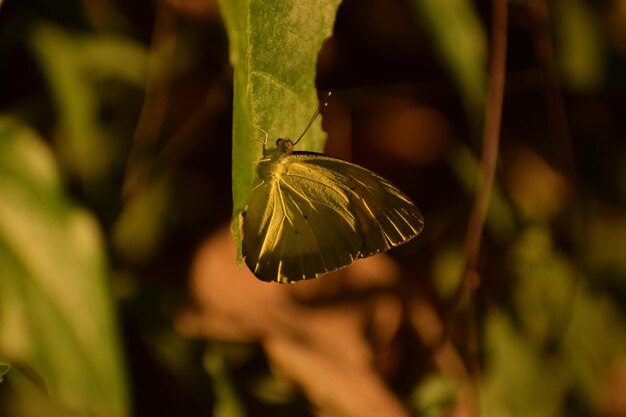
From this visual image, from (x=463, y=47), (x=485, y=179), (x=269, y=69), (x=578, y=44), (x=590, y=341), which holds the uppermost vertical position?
(x=578, y=44)

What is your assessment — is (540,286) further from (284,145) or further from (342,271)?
(284,145)

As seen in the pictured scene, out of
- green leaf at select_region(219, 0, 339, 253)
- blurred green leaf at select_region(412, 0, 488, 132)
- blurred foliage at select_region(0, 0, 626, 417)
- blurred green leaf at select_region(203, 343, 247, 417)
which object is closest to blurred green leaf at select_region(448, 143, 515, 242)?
blurred foliage at select_region(0, 0, 626, 417)

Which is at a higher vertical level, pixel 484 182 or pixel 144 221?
pixel 484 182

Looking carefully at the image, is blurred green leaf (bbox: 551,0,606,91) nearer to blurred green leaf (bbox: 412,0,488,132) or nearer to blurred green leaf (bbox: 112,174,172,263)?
blurred green leaf (bbox: 412,0,488,132)

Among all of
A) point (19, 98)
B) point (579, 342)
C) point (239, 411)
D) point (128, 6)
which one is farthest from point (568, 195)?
point (19, 98)

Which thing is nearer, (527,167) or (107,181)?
(107,181)

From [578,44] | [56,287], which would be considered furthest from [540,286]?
[56,287]

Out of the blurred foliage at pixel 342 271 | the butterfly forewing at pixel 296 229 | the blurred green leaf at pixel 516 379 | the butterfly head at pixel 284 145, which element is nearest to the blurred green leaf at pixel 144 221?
the blurred foliage at pixel 342 271

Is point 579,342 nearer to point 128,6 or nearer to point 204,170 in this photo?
point 204,170
